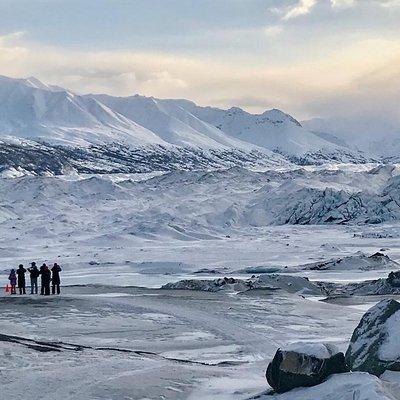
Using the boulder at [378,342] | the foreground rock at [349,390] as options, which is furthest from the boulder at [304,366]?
the boulder at [378,342]

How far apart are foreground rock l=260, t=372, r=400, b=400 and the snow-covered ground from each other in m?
1.06

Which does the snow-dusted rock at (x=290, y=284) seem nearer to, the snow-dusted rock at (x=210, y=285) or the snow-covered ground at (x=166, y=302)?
the snow-covered ground at (x=166, y=302)

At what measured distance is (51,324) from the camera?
16547mm

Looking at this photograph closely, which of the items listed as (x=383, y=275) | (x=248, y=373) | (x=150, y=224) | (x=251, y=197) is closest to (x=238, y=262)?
(x=383, y=275)

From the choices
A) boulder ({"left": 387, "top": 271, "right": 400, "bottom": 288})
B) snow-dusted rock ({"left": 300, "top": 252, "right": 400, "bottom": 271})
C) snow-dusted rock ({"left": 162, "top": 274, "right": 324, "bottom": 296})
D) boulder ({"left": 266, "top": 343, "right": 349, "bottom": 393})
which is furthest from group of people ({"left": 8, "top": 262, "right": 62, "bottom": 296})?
snow-dusted rock ({"left": 300, "top": 252, "right": 400, "bottom": 271})

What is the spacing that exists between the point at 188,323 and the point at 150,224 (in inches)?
1494

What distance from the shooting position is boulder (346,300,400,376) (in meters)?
9.50

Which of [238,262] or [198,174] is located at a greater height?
[198,174]

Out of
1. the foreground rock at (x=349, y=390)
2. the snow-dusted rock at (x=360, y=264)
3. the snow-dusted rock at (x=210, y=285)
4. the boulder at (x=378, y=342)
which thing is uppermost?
the boulder at (x=378, y=342)

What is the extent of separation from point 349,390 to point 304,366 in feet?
3.06

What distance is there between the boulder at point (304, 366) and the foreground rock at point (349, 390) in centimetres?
13

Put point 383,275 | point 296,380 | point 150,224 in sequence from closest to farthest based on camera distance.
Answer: point 296,380 → point 383,275 → point 150,224

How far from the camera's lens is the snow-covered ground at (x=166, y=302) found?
11.3 m

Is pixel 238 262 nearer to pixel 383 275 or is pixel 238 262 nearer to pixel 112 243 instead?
pixel 383 275
